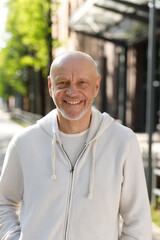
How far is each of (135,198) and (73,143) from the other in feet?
1.34

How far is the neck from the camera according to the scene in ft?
5.80

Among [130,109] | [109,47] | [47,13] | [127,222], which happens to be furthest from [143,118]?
[127,222]

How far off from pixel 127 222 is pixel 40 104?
70.4 ft

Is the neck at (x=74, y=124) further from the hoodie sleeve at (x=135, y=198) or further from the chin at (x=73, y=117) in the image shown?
the hoodie sleeve at (x=135, y=198)

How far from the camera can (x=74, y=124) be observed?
1.76 metres

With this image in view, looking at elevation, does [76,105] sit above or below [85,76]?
below

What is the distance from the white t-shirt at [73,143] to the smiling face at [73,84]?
0.31 ft

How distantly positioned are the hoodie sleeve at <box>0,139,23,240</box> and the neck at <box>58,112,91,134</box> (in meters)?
0.27

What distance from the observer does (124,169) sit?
1.69 metres

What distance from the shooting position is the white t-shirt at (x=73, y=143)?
175 cm

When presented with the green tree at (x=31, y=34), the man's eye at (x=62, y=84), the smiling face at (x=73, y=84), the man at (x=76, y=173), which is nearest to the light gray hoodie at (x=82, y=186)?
the man at (x=76, y=173)

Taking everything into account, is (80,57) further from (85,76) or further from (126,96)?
(126,96)

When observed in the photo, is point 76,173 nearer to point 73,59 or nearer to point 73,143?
point 73,143

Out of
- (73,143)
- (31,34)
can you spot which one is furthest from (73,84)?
(31,34)
